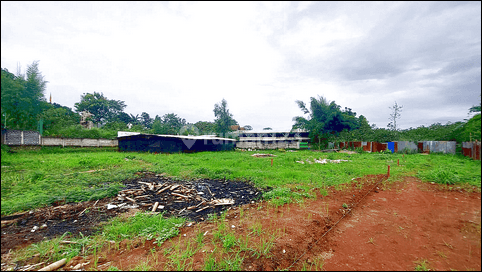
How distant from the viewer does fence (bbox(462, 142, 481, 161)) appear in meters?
1.70

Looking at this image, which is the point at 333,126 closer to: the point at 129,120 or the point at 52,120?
the point at 52,120

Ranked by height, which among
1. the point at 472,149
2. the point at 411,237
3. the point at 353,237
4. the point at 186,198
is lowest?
the point at 186,198

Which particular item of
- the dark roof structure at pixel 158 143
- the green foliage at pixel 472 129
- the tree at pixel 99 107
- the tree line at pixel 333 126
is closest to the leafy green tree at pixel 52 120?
the green foliage at pixel 472 129

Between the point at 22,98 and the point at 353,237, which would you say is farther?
the point at 353,237

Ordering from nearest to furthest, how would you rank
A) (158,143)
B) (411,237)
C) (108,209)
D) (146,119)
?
(411,237), (108,209), (158,143), (146,119)

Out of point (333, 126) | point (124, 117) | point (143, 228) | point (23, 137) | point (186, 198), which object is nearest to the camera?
point (23, 137)

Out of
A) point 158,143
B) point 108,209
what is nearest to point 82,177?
point 108,209

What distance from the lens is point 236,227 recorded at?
388cm

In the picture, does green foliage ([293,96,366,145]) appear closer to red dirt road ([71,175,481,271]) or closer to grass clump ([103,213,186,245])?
red dirt road ([71,175,481,271])

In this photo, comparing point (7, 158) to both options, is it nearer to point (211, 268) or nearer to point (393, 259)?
point (211, 268)

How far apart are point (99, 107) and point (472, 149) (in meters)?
50.7

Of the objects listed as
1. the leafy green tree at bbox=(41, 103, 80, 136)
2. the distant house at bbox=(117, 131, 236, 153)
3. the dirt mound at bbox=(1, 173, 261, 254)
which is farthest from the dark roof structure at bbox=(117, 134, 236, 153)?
the leafy green tree at bbox=(41, 103, 80, 136)

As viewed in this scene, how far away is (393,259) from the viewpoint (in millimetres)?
2566

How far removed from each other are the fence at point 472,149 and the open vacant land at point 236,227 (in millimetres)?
84
